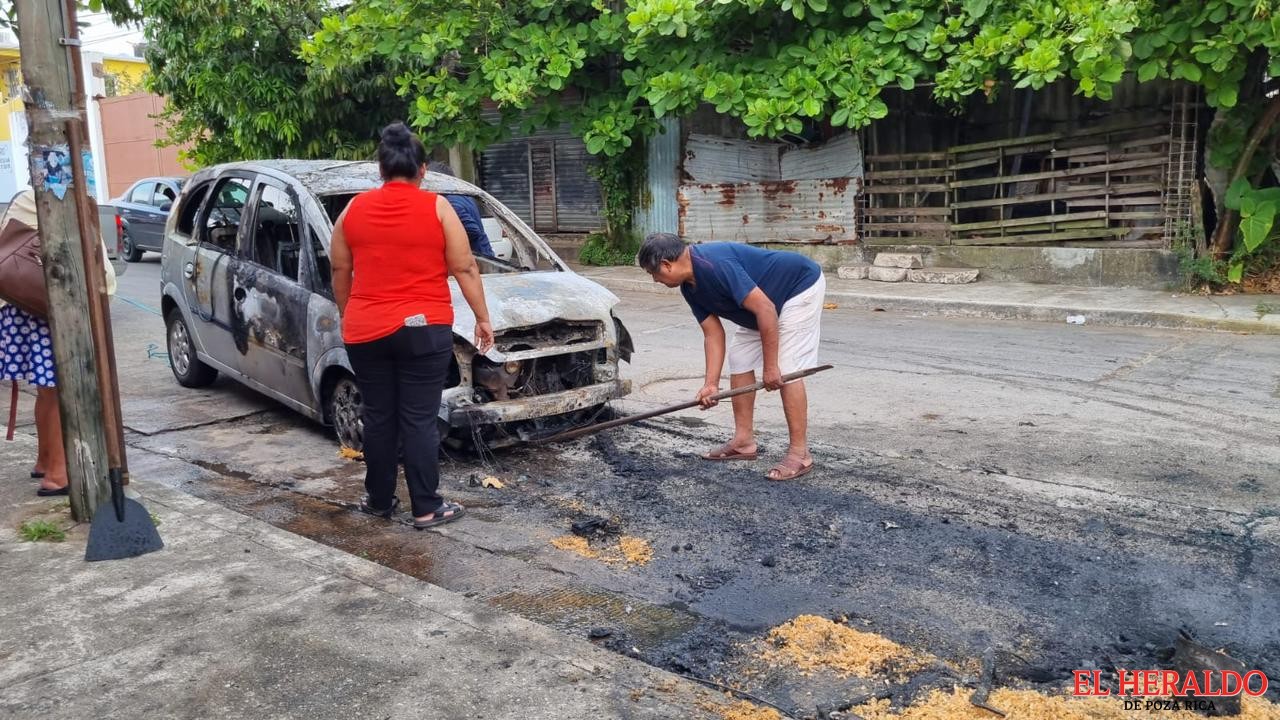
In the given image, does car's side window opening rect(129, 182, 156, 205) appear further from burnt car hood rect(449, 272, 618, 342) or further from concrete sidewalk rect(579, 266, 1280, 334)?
burnt car hood rect(449, 272, 618, 342)

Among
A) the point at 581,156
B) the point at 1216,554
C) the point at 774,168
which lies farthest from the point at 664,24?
the point at 1216,554

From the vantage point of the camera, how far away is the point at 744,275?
5445 millimetres

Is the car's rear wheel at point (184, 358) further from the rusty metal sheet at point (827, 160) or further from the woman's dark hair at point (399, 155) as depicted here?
the rusty metal sheet at point (827, 160)

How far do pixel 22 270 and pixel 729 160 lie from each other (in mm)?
11889

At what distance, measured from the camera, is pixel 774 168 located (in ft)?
50.8

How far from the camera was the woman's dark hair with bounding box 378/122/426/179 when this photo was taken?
462 centimetres

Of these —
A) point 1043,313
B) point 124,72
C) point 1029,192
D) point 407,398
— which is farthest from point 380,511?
point 124,72

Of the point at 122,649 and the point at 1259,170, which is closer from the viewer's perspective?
the point at 122,649

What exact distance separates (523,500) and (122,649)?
226 cm

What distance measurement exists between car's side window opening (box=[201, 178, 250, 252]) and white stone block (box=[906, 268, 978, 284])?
865 centimetres

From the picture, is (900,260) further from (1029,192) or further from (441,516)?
(441,516)

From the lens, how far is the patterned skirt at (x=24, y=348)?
16.4ft

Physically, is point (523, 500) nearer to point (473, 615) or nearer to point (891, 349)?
point (473, 615)

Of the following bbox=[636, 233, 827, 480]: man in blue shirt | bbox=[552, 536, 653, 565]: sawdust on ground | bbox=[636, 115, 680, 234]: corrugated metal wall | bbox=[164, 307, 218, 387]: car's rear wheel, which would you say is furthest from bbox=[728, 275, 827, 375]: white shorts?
bbox=[636, 115, 680, 234]: corrugated metal wall
